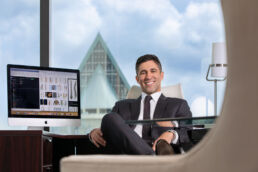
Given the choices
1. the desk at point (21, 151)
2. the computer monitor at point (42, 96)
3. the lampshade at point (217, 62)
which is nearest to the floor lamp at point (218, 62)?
the lampshade at point (217, 62)

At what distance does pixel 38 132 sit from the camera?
2486 mm

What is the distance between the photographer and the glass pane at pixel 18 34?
15.6 ft

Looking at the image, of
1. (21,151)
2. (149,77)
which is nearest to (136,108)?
(149,77)

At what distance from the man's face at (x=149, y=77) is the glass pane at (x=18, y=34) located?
201cm

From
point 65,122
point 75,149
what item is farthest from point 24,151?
point 65,122

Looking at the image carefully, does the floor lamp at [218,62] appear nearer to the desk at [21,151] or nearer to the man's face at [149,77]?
the man's face at [149,77]

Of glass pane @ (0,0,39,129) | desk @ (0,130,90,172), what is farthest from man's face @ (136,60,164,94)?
glass pane @ (0,0,39,129)

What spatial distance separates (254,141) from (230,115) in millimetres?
53

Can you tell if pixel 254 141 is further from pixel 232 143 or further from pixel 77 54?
pixel 77 54

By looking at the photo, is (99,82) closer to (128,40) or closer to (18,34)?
(128,40)

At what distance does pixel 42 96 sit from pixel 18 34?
186cm

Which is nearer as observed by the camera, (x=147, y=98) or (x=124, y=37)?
(x=147, y=98)

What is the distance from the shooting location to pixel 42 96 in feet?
10.6

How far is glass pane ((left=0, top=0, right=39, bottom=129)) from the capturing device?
476cm
